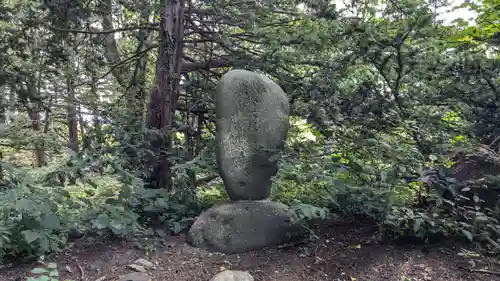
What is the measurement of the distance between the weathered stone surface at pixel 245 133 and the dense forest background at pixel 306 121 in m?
0.22

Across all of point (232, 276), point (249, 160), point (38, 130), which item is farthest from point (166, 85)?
point (38, 130)

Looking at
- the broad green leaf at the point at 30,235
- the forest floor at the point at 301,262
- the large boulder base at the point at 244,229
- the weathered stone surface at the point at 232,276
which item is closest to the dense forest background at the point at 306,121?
the broad green leaf at the point at 30,235

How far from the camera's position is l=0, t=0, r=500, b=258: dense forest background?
2428 millimetres

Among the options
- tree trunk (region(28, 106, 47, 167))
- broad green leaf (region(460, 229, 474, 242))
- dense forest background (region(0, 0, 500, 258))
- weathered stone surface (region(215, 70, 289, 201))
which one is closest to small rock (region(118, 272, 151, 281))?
dense forest background (region(0, 0, 500, 258))

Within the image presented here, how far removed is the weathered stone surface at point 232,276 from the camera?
7.33 feet

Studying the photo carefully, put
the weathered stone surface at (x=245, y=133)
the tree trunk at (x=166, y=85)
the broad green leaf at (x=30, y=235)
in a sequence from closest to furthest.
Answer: the broad green leaf at (x=30, y=235) < the weathered stone surface at (x=245, y=133) < the tree trunk at (x=166, y=85)

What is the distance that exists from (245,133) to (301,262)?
110 cm

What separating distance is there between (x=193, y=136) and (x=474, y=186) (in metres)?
2.77

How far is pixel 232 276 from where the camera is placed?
226 cm

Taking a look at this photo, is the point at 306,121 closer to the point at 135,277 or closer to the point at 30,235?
the point at 135,277

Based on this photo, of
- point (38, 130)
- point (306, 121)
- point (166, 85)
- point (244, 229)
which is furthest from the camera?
point (38, 130)

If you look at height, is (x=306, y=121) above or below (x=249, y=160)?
above

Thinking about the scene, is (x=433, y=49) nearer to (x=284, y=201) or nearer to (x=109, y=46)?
(x=284, y=201)

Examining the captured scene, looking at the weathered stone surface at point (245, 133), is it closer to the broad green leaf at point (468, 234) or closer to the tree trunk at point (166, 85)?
A: the tree trunk at point (166, 85)
